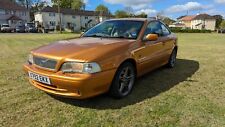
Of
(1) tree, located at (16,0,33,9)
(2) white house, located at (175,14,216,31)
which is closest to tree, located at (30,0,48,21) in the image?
(1) tree, located at (16,0,33,9)

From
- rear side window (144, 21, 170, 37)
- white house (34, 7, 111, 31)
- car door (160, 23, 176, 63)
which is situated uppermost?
white house (34, 7, 111, 31)

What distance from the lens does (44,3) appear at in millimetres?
77688

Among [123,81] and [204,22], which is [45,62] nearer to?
[123,81]

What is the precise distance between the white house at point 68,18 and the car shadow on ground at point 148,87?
2031 inches

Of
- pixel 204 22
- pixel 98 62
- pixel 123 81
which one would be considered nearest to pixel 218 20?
pixel 204 22

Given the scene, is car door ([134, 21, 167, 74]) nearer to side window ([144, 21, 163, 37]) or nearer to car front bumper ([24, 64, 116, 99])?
side window ([144, 21, 163, 37])

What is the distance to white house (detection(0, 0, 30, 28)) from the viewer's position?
184 ft

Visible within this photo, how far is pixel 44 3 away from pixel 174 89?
7927 cm

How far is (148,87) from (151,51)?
797mm

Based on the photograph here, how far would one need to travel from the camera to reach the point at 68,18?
70.4m

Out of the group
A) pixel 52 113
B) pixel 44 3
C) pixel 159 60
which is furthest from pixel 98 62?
pixel 44 3

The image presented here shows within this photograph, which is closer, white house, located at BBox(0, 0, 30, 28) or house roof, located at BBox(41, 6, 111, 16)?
white house, located at BBox(0, 0, 30, 28)

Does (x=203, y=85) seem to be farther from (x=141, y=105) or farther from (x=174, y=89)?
(x=141, y=105)

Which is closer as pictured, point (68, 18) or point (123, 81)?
point (123, 81)
